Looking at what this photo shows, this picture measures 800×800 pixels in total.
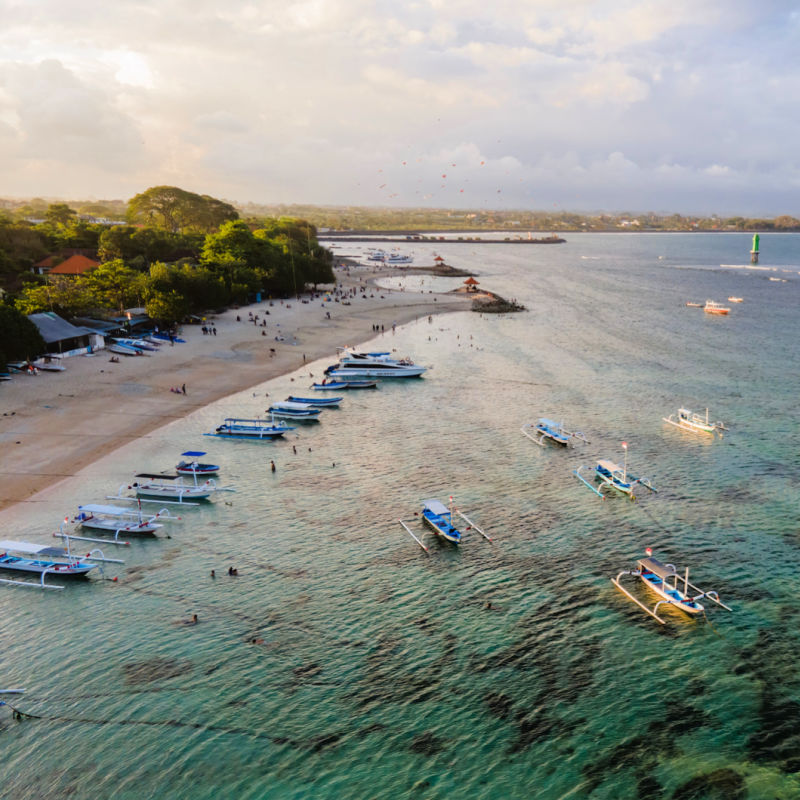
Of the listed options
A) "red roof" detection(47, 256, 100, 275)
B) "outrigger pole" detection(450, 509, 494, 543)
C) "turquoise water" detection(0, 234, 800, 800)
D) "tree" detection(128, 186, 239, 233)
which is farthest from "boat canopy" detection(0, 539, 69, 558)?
"tree" detection(128, 186, 239, 233)

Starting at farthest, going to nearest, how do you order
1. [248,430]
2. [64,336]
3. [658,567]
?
[64,336], [248,430], [658,567]

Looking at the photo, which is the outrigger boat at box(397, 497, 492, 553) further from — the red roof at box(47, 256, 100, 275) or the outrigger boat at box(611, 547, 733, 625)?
the red roof at box(47, 256, 100, 275)

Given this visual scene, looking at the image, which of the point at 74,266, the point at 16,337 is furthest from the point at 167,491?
the point at 74,266

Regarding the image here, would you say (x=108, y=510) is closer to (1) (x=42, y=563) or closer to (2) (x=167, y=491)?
(2) (x=167, y=491)

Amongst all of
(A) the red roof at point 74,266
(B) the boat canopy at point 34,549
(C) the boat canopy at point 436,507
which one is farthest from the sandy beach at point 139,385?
(C) the boat canopy at point 436,507

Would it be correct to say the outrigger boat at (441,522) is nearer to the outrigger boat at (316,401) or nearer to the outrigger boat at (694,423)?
the outrigger boat at (316,401)

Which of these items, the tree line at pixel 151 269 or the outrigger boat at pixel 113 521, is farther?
the tree line at pixel 151 269
